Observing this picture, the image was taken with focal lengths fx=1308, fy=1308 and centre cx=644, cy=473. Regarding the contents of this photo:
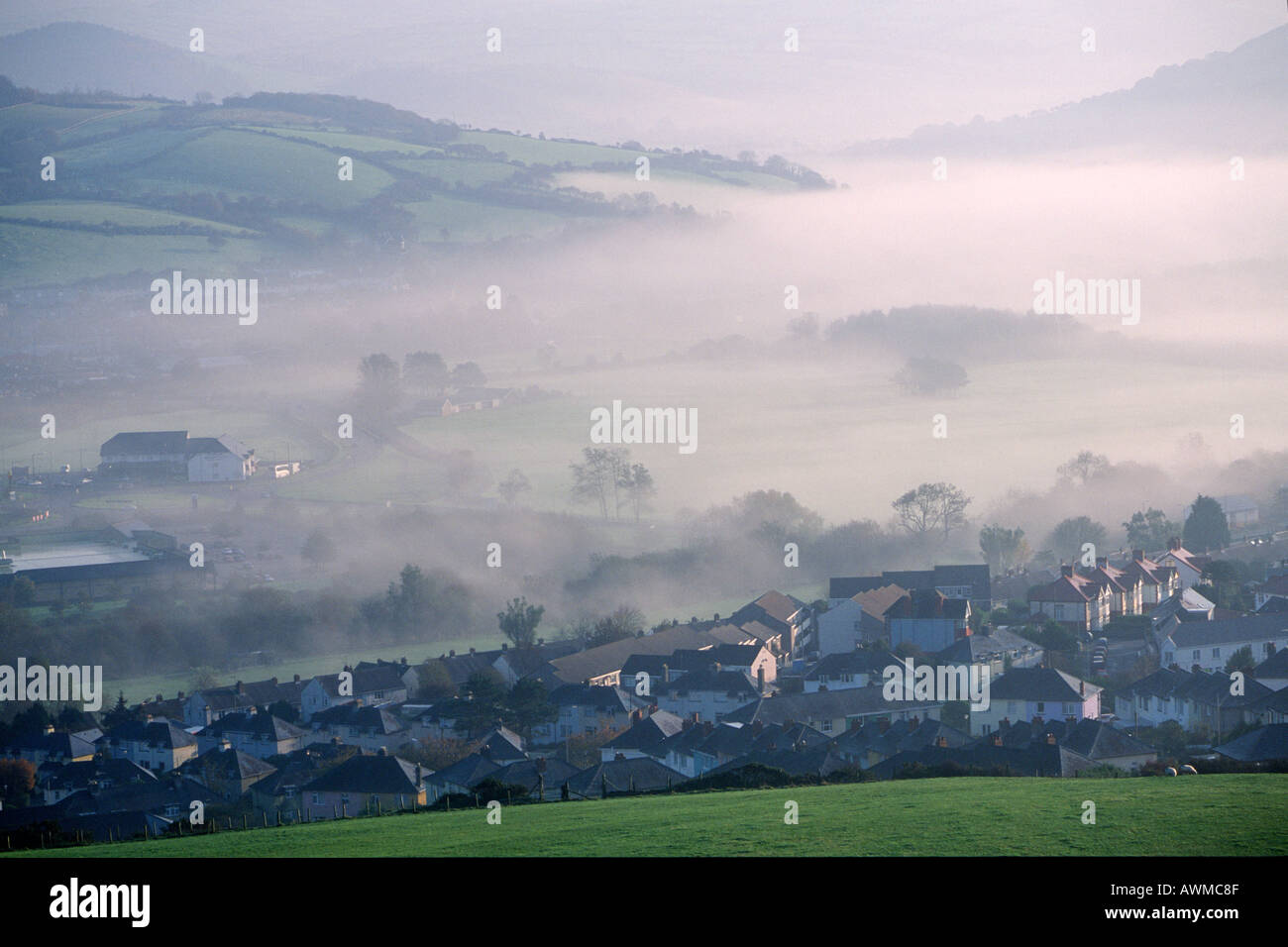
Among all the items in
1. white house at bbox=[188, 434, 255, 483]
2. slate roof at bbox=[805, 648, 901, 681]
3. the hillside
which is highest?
the hillside

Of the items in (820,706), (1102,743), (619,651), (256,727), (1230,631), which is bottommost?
(256,727)

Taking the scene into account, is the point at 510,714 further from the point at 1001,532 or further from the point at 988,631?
the point at 1001,532

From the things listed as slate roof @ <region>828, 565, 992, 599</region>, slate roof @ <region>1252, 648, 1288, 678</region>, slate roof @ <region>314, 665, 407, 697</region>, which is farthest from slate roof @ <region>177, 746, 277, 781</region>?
slate roof @ <region>828, 565, 992, 599</region>

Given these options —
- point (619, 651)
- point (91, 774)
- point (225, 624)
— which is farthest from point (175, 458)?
point (91, 774)

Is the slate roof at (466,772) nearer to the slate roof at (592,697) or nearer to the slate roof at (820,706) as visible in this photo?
the slate roof at (592,697)

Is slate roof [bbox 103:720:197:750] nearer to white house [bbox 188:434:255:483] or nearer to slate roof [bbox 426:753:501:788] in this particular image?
slate roof [bbox 426:753:501:788]

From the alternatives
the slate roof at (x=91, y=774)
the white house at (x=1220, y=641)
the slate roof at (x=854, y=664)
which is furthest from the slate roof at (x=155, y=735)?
the white house at (x=1220, y=641)

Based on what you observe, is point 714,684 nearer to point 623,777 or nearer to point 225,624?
point 623,777
